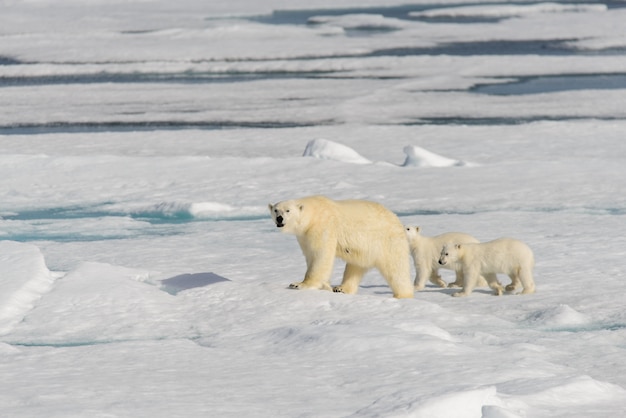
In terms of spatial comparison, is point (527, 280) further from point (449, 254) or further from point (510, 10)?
point (510, 10)

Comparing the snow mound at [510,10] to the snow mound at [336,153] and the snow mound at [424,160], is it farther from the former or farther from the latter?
the snow mound at [424,160]

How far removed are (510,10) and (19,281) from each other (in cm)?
2186

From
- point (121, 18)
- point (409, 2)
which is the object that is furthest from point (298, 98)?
point (409, 2)

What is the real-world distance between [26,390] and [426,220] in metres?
4.08

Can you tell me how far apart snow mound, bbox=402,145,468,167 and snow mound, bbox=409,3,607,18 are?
54.5ft

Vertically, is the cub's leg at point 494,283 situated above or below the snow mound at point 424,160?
above

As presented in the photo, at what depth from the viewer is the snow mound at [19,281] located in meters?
4.74

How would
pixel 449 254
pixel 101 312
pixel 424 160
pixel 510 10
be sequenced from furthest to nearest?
pixel 510 10 → pixel 424 160 → pixel 449 254 → pixel 101 312

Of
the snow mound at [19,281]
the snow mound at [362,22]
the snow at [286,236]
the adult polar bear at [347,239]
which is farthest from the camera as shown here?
the snow mound at [362,22]

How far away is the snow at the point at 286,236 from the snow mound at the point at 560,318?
0.01 metres

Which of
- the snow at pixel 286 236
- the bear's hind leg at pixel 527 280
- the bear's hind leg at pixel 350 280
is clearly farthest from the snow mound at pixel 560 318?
the bear's hind leg at pixel 350 280

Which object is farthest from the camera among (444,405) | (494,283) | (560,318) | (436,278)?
(436,278)

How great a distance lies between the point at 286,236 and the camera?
6855 mm

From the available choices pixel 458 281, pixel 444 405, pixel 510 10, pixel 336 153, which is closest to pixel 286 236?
pixel 458 281
